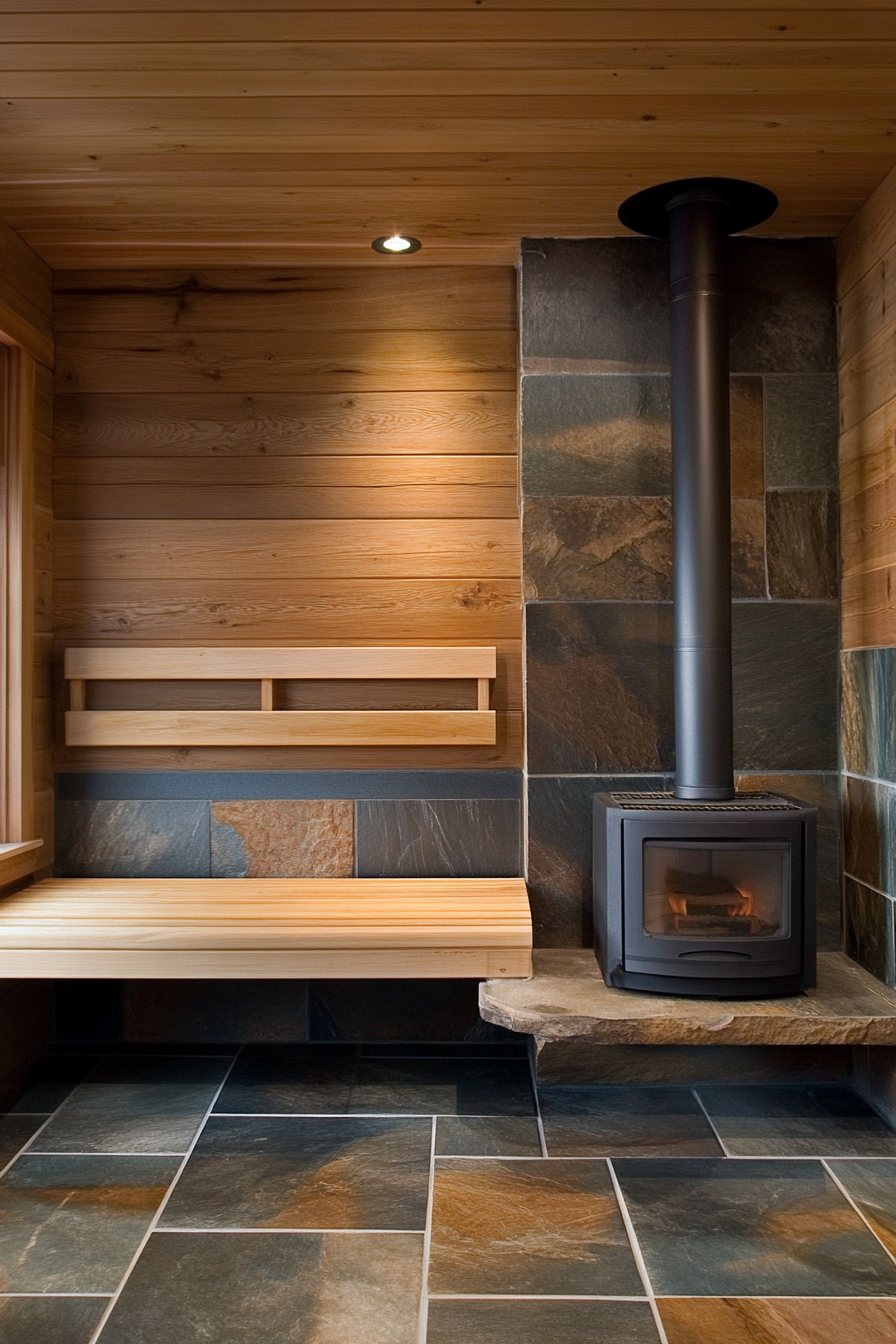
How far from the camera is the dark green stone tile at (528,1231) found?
1986 millimetres

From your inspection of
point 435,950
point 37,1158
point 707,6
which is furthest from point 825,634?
point 37,1158

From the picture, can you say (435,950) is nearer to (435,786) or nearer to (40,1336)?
(435,786)

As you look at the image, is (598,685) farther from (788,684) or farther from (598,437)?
(598,437)

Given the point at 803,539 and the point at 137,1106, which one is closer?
the point at 137,1106

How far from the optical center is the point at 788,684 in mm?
3020

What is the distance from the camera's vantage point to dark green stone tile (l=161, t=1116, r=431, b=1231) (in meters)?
2.23

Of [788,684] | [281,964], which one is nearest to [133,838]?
[281,964]

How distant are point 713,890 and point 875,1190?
730 mm

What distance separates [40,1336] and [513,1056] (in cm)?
158

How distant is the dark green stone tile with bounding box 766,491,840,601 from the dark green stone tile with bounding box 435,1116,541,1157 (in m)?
1.60

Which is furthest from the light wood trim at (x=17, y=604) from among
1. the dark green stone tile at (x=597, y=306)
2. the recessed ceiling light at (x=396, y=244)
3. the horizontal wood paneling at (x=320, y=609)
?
the dark green stone tile at (x=597, y=306)

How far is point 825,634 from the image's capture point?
302 centimetres

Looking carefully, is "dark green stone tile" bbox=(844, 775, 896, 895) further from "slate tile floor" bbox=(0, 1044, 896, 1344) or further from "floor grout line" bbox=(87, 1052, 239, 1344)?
"floor grout line" bbox=(87, 1052, 239, 1344)

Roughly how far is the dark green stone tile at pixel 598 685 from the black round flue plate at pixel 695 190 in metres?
1.05
